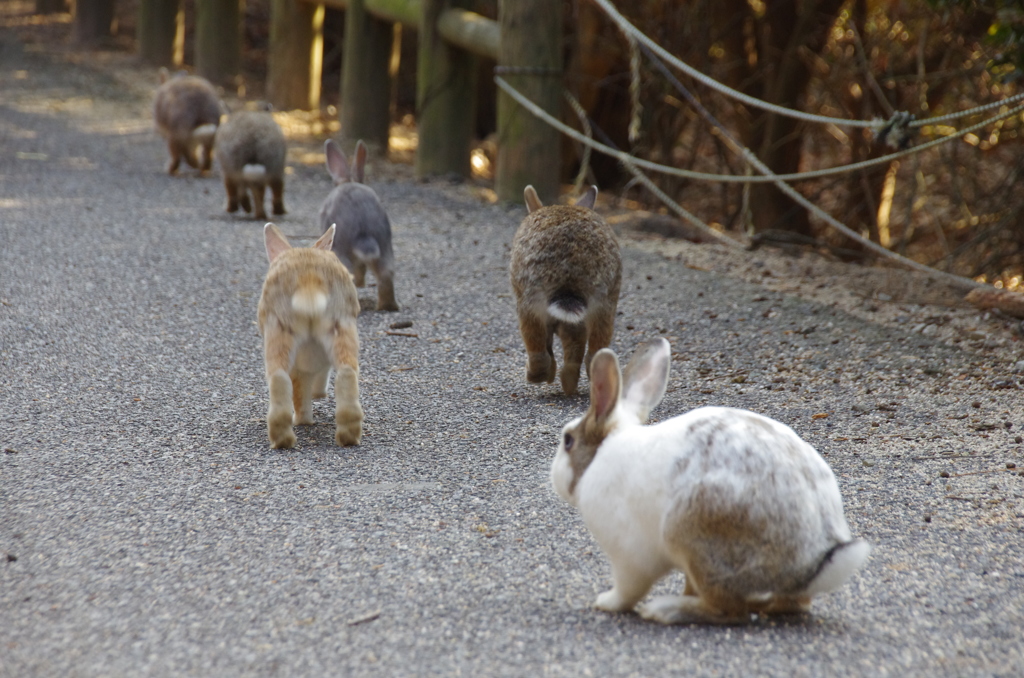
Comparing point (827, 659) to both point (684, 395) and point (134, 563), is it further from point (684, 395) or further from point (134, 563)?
point (684, 395)

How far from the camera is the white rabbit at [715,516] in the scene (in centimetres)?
261

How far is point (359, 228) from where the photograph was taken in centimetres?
600

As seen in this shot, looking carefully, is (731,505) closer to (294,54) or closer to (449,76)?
(449,76)

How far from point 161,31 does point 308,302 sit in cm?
1291

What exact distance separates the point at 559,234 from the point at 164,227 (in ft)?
13.8

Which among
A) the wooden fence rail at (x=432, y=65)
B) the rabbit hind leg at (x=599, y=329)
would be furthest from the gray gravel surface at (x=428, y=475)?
the wooden fence rail at (x=432, y=65)

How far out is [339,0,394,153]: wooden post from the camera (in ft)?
37.9

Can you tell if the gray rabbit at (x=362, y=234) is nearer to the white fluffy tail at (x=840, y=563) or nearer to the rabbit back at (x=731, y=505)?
the rabbit back at (x=731, y=505)

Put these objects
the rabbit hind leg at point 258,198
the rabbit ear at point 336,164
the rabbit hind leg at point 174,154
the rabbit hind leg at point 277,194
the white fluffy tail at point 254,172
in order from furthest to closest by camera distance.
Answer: the rabbit hind leg at point 174,154 < the rabbit hind leg at point 277,194 < the rabbit hind leg at point 258,198 < the white fluffy tail at point 254,172 < the rabbit ear at point 336,164

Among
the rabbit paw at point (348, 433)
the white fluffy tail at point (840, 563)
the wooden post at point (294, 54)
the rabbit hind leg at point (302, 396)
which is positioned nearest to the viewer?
the white fluffy tail at point (840, 563)

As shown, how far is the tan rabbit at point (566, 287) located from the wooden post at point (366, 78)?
23.8 ft

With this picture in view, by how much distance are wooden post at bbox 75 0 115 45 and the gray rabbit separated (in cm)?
1255

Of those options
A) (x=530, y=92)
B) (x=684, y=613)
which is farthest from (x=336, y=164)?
(x=684, y=613)

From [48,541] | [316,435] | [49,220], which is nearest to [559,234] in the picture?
[316,435]
